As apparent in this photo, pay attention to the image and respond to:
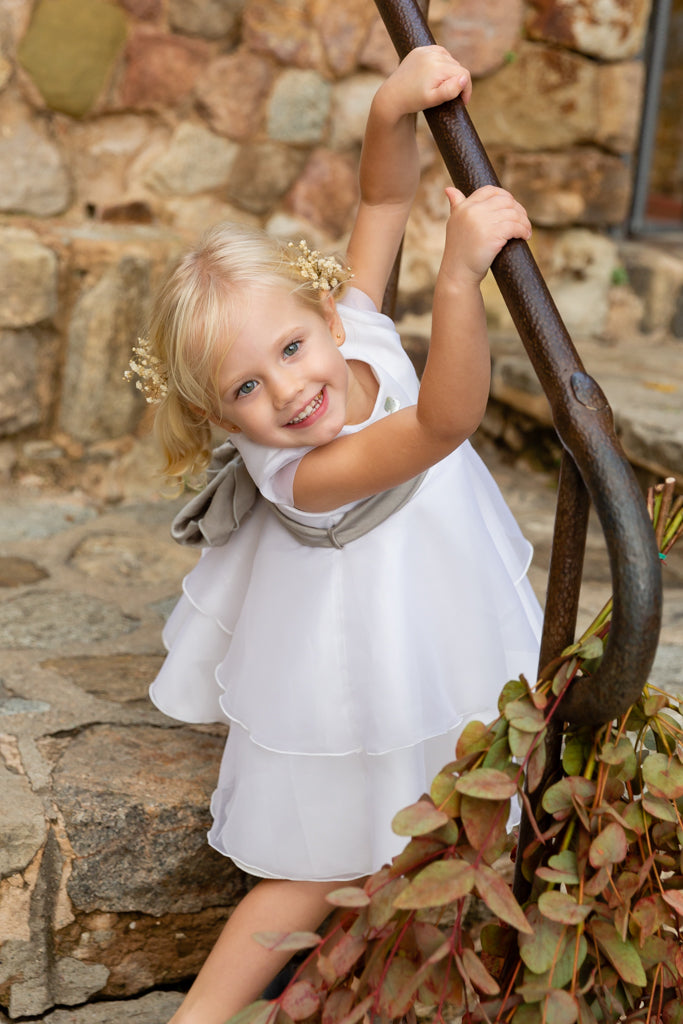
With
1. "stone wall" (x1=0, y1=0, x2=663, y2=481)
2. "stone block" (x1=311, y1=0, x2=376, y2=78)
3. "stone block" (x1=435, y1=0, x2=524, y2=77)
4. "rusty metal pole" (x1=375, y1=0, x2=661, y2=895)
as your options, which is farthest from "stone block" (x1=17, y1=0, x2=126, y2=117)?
"rusty metal pole" (x1=375, y1=0, x2=661, y2=895)

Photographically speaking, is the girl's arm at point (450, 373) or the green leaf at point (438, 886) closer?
the green leaf at point (438, 886)

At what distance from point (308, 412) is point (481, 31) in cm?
217

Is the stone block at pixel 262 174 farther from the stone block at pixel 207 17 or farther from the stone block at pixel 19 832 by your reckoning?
the stone block at pixel 19 832

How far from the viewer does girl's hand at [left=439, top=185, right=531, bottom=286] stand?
100 centimetres

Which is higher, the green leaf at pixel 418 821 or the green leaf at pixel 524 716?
the green leaf at pixel 524 716

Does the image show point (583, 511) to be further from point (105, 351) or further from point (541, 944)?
point (105, 351)

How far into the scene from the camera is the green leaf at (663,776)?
3.03 feet

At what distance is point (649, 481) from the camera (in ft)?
8.32

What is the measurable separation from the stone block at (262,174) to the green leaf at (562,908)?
237 centimetres

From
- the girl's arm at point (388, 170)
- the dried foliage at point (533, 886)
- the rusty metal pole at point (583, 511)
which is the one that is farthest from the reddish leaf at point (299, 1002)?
the girl's arm at point (388, 170)

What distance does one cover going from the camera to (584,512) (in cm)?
92

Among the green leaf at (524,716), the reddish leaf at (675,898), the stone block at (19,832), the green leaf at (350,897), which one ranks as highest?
the green leaf at (524,716)

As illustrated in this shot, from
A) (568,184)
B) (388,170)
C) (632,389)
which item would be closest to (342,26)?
(568,184)

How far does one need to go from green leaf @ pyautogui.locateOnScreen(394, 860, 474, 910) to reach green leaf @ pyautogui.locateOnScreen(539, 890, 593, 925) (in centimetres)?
7
